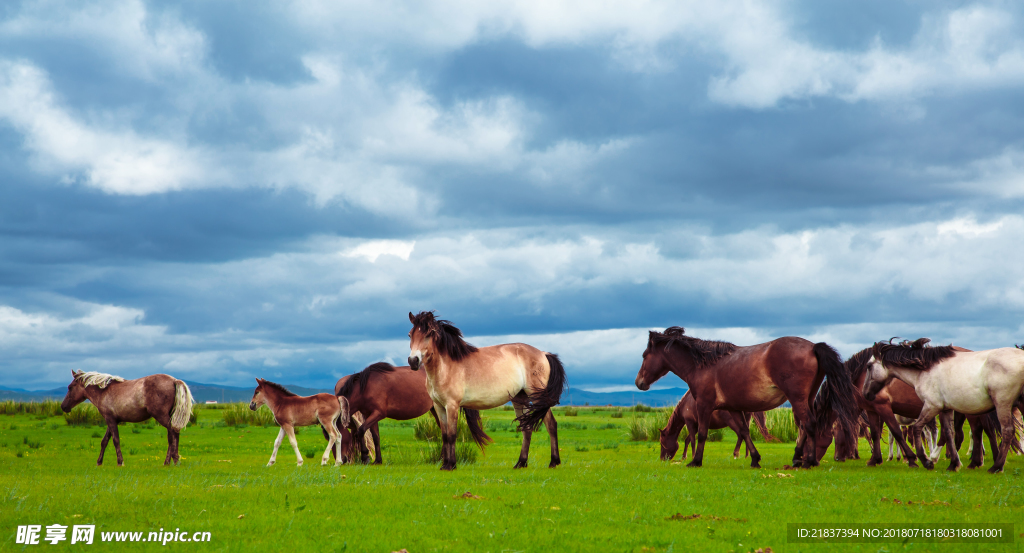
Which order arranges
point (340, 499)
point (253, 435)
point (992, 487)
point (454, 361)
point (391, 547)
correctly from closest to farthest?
point (391, 547) → point (340, 499) → point (992, 487) → point (454, 361) → point (253, 435)

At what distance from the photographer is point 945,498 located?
35.0 feet

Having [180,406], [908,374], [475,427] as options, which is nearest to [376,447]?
[475,427]

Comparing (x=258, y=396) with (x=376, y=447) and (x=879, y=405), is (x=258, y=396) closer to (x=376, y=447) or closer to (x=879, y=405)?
(x=376, y=447)

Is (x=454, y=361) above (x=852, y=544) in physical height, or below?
above

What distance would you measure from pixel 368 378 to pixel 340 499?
10.2 m

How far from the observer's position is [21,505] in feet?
33.2

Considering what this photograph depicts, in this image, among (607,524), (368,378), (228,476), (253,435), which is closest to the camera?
(607,524)

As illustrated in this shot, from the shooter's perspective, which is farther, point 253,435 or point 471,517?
point 253,435

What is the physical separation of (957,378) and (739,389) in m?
4.51

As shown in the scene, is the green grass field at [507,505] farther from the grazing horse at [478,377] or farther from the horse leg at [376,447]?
the horse leg at [376,447]

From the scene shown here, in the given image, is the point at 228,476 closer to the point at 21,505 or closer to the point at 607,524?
the point at 21,505

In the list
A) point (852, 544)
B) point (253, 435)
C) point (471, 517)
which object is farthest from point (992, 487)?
point (253, 435)

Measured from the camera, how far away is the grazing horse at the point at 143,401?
1916 centimetres

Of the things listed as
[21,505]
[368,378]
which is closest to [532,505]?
[21,505]
